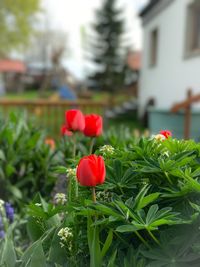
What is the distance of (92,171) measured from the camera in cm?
116

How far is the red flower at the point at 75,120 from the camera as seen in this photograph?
1.94m

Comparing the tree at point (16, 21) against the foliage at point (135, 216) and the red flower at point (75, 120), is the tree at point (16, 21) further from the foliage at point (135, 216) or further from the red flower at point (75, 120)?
the foliage at point (135, 216)

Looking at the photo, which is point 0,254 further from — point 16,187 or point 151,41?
point 151,41

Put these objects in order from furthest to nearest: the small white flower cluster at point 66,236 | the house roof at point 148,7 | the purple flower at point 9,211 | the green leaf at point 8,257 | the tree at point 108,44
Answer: the tree at point 108,44, the house roof at point 148,7, the purple flower at point 9,211, the green leaf at point 8,257, the small white flower cluster at point 66,236

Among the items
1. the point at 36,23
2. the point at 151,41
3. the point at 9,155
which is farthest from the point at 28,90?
the point at 9,155

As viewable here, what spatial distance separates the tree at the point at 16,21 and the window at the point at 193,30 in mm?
22470

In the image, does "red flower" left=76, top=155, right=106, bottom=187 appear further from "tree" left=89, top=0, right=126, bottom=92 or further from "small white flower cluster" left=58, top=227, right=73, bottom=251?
"tree" left=89, top=0, right=126, bottom=92

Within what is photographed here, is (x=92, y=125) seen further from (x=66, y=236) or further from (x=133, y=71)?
(x=133, y=71)

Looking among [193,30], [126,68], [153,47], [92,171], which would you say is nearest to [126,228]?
[92,171]

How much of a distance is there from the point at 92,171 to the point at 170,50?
11885mm

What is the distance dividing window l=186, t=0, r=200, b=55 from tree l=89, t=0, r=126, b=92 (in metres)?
20.3

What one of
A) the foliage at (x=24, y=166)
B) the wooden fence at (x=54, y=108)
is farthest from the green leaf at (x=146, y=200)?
→ the wooden fence at (x=54, y=108)

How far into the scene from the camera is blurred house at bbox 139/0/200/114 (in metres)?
11.1

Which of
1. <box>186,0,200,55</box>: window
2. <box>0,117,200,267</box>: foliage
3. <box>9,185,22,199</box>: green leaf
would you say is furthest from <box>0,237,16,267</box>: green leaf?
<box>186,0,200,55</box>: window
